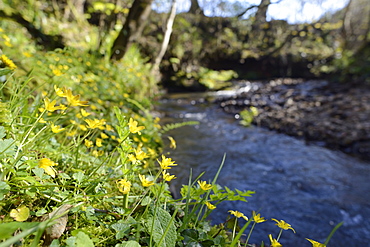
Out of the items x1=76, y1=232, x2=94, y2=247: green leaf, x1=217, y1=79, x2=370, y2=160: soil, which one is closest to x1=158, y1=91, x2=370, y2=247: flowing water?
x1=217, y1=79, x2=370, y2=160: soil

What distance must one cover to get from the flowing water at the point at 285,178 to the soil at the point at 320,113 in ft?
1.40

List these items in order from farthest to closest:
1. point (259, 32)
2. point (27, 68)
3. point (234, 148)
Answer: point (259, 32) < point (234, 148) < point (27, 68)

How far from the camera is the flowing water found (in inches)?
84.4

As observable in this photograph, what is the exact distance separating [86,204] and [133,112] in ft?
6.96

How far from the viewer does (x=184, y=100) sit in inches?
307

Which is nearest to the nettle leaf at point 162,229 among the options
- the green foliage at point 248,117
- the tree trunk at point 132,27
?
the tree trunk at point 132,27

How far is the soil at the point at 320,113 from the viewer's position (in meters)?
4.41

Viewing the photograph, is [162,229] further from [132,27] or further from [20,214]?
[132,27]

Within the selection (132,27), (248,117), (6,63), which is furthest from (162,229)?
(248,117)

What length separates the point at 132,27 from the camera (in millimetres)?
4461

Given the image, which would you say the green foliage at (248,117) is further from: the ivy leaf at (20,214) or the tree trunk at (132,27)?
the ivy leaf at (20,214)

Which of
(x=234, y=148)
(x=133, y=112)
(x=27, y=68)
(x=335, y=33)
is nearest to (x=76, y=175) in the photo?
(x=133, y=112)

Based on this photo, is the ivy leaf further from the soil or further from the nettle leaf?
the soil

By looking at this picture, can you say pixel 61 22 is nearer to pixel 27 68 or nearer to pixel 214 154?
pixel 27 68
